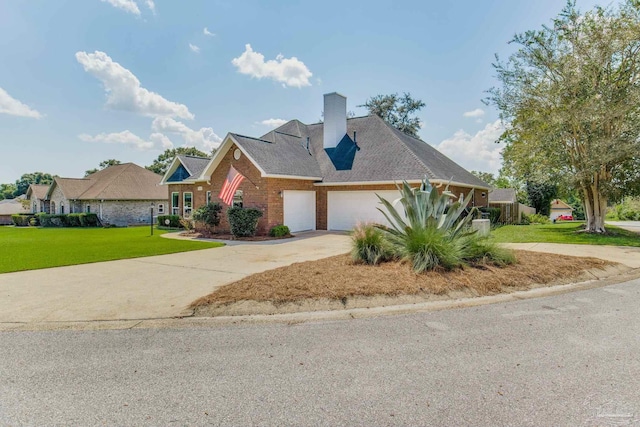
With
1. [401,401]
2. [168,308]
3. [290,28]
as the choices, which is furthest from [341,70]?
[401,401]

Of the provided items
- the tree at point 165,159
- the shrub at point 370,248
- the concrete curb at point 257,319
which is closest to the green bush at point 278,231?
the shrub at point 370,248

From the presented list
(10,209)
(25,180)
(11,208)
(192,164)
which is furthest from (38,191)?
(25,180)

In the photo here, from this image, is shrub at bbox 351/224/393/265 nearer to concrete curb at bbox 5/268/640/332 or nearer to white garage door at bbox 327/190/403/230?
concrete curb at bbox 5/268/640/332

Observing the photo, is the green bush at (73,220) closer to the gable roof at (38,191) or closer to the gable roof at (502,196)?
the gable roof at (38,191)

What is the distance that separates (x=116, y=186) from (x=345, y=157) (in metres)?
22.4

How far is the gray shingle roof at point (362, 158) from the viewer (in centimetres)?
1753

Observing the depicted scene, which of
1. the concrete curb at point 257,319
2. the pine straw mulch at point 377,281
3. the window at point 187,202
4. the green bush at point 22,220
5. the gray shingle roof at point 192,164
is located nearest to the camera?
the concrete curb at point 257,319

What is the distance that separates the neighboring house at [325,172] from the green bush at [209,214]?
490mm

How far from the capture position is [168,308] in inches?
234

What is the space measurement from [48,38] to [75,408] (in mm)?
16313

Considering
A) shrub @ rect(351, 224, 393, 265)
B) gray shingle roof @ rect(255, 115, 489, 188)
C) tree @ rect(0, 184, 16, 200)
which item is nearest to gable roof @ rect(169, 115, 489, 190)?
gray shingle roof @ rect(255, 115, 489, 188)

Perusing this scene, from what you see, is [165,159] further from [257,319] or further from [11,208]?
[257,319]

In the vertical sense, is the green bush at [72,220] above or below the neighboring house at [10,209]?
below

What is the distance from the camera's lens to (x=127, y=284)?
7.66 m
